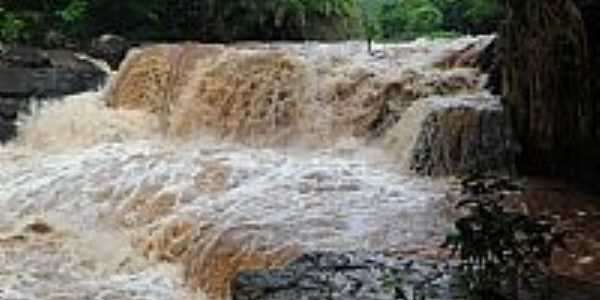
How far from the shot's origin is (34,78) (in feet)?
44.5

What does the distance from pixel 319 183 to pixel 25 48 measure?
6.82m

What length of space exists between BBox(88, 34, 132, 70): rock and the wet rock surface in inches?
23.6

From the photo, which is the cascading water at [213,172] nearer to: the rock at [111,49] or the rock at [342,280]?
the rock at [342,280]

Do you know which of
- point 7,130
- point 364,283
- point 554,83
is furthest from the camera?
point 7,130

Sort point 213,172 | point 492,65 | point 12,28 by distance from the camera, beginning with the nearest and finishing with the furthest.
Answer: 1. point 213,172
2. point 492,65
3. point 12,28

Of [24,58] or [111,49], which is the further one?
[111,49]

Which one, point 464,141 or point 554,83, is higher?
point 554,83

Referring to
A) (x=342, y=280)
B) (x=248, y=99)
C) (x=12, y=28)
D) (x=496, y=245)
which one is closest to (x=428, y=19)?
(x=12, y=28)

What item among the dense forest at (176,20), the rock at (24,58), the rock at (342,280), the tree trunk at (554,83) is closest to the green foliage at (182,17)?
the dense forest at (176,20)

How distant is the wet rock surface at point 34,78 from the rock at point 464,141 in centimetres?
550

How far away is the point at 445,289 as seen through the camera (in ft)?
15.9

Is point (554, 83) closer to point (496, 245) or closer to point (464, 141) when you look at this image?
point (464, 141)

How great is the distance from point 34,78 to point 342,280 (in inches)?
365

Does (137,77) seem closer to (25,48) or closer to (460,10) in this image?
(25,48)
